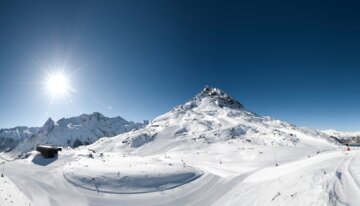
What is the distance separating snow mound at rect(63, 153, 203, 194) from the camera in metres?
24.6

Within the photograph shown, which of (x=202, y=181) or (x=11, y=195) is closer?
(x=11, y=195)

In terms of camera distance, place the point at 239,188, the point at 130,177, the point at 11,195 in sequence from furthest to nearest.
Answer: the point at 130,177 < the point at 239,188 < the point at 11,195

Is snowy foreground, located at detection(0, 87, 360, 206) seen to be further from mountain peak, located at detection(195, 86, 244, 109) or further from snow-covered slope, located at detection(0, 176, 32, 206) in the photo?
mountain peak, located at detection(195, 86, 244, 109)

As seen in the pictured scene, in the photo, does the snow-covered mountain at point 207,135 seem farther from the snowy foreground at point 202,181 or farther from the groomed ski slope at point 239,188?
the groomed ski slope at point 239,188

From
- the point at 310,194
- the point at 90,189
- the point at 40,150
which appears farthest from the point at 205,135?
the point at 310,194

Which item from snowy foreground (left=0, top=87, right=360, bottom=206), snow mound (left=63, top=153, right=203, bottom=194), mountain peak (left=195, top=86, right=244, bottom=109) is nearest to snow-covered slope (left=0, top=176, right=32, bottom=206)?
snowy foreground (left=0, top=87, right=360, bottom=206)

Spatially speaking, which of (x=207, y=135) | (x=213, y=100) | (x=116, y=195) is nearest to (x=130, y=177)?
(x=116, y=195)

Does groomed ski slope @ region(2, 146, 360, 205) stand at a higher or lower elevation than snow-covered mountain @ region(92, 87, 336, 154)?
lower

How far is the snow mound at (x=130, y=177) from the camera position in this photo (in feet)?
80.6

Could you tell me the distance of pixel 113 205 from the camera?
21641 mm

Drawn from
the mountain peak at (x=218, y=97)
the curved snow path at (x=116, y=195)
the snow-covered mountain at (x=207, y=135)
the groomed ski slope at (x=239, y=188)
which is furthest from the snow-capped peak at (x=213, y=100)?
the curved snow path at (x=116, y=195)

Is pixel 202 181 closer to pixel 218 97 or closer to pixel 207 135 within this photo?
pixel 207 135

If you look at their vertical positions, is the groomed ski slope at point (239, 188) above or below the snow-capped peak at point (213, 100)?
below

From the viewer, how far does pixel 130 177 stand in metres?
26.0
